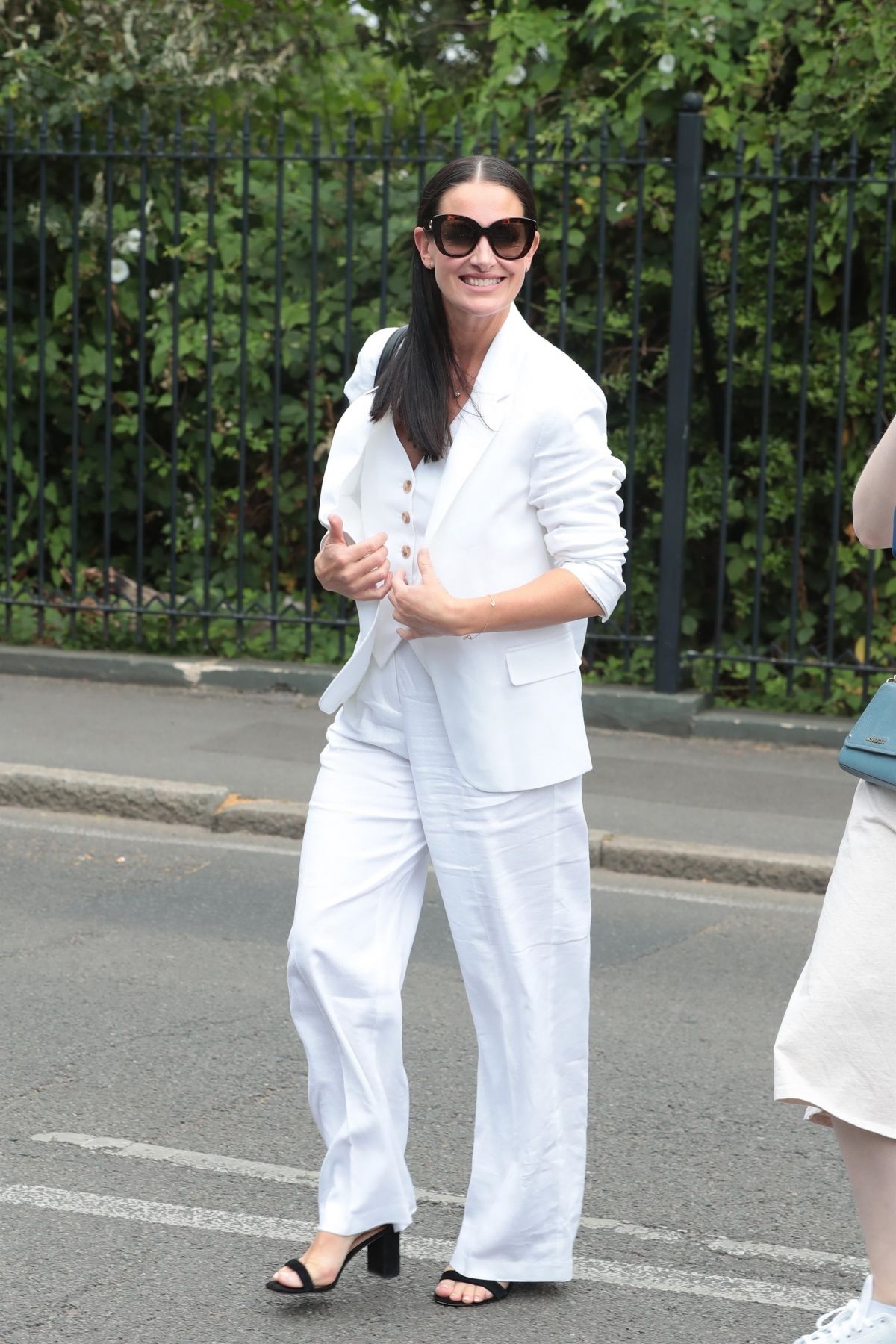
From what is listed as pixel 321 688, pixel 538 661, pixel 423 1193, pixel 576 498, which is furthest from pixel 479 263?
pixel 321 688

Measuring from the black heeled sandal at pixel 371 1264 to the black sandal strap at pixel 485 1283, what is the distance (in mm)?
98

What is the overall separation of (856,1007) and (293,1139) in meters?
1.57

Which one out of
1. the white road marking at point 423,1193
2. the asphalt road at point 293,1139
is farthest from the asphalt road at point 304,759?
the white road marking at point 423,1193

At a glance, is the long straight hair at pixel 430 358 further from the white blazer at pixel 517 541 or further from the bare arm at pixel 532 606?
the bare arm at pixel 532 606

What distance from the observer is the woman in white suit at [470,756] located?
304 centimetres

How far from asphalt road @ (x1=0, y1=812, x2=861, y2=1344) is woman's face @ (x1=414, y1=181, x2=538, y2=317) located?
1707mm

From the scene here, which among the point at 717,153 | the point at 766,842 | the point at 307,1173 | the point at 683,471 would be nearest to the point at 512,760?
the point at 307,1173

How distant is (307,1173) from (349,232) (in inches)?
218

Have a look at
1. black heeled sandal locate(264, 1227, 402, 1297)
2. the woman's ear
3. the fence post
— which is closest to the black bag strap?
the woman's ear

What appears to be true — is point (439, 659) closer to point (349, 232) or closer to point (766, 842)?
point (766, 842)

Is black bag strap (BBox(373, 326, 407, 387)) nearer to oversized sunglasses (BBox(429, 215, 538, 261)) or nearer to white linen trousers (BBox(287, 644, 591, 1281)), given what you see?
oversized sunglasses (BBox(429, 215, 538, 261))

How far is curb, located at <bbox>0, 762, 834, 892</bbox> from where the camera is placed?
6281mm

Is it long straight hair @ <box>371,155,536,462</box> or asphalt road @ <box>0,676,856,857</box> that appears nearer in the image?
long straight hair @ <box>371,155,536,462</box>

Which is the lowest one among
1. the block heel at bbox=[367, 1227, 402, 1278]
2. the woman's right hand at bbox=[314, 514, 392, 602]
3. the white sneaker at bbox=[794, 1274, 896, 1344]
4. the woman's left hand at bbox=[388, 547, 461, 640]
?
the block heel at bbox=[367, 1227, 402, 1278]
